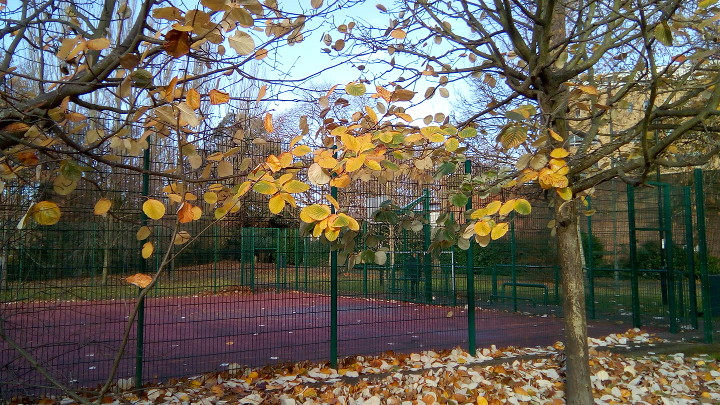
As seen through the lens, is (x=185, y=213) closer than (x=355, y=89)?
Yes

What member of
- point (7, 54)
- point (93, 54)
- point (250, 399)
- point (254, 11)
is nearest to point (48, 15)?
point (7, 54)

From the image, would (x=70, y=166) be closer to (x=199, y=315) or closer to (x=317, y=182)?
(x=317, y=182)

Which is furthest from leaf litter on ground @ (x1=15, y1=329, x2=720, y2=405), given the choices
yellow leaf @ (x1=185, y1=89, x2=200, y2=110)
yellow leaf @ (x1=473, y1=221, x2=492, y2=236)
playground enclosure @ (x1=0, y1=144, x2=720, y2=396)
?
yellow leaf @ (x1=185, y1=89, x2=200, y2=110)

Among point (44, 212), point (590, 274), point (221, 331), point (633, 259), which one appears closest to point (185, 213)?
point (44, 212)

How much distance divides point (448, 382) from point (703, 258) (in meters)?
5.54

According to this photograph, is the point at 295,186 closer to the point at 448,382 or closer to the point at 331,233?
the point at 331,233

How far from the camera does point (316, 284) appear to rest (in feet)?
23.0

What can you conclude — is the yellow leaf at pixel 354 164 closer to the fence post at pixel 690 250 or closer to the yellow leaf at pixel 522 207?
the yellow leaf at pixel 522 207

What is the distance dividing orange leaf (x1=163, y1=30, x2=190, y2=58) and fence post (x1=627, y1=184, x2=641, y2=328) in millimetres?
8607

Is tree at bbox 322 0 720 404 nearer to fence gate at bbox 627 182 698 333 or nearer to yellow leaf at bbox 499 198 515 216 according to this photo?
yellow leaf at bbox 499 198 515 216

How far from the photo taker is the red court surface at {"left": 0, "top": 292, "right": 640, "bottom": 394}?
197 inches

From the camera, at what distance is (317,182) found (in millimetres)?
2979

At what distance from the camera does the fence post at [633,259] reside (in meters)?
9.41

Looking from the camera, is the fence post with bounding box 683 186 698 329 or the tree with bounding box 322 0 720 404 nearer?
the tree with bounding box 322 0 720 404
